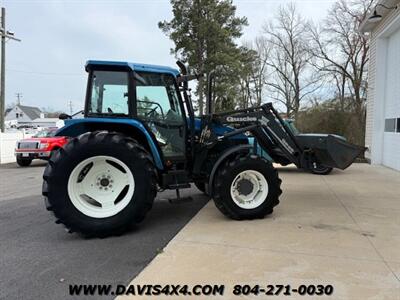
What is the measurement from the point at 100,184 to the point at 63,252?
1025 millimetres

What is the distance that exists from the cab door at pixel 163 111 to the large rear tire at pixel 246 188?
2.53 ft

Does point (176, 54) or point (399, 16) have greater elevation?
point (176, 54)

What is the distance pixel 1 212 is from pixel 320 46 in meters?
29.6

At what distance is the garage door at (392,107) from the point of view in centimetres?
1138

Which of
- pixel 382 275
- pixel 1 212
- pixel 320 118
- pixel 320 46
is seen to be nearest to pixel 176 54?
pixel 320 118

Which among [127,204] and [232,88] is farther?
[232,88]

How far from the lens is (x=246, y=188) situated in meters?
5.37

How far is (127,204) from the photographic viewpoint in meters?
4.71

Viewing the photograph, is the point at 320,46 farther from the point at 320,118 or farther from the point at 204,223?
the point at 204,223

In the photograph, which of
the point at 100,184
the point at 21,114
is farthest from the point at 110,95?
the point at 21,114

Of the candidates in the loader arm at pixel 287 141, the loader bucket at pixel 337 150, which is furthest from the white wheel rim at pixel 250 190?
the loader bucket at pixel 337 150

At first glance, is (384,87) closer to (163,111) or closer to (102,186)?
(163,111)

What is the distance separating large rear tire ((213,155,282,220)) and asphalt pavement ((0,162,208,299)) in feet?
2.54

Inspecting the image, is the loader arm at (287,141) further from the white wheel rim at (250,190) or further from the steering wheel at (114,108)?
the steering wheel at (114,108)
